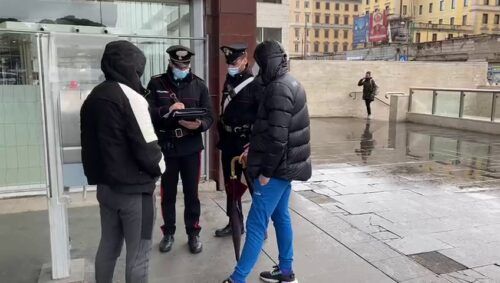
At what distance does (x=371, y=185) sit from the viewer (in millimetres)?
6527

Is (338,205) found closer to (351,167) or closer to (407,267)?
(407,267)

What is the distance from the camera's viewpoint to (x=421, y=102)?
14859 mm

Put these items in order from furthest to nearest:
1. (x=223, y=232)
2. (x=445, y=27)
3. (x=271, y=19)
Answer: (x=445, y=27)
(x=271, y=19)
(x=223, y=232)

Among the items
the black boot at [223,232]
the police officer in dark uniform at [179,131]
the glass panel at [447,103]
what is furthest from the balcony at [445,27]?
the police officer in dark uniform at [179,131]

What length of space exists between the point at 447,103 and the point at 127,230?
13.2 metres

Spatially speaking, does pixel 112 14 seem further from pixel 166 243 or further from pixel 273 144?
pixel 273 144

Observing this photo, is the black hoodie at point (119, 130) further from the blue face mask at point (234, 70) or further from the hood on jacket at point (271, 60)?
the blue face mask at point (234, 70)

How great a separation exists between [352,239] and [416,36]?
77.3 metres

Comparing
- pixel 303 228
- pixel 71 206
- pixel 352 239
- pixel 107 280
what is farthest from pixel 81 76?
pixel 352 239

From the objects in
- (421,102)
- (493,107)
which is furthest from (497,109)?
(421,102)

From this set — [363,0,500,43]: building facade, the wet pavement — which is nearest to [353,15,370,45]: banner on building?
[363,0,500,43]: building facade

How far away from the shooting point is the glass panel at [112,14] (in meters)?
5.18

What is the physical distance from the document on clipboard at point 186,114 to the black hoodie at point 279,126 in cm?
71

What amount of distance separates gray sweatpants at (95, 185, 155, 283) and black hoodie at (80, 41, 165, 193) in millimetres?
85
